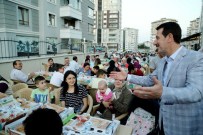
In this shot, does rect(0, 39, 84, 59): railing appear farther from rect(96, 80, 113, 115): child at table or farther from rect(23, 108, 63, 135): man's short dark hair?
rect(23, 108, 63, 135): man's short dark hair

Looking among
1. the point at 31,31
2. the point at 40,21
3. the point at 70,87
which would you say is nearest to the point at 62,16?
the point at 40,21

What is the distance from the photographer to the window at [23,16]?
14.0 m

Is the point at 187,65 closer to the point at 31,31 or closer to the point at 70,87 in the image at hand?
the point at 70,87

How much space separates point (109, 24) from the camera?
4311 inches

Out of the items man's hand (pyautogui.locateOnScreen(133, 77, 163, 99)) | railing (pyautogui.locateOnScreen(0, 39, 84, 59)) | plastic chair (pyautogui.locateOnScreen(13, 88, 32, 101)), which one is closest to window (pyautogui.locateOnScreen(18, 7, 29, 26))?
railing (pyautogui.locateOnScreen(0, 39, 84, 59))

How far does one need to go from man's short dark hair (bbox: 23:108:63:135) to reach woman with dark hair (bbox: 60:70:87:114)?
94.3 inches

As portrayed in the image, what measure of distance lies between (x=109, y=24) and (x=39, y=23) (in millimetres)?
96896

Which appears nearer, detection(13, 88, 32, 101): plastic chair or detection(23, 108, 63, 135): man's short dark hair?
detection(23, 108, 63, 135): man's short dark hair

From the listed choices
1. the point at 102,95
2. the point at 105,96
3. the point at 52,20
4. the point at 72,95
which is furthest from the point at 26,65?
the point at 52,20

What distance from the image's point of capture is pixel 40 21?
16312 millimetres

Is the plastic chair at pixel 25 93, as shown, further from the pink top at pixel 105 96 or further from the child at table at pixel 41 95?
the pink top at pixel 105 96

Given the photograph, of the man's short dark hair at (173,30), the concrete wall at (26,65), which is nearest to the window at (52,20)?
the concrete wall at (26,65)

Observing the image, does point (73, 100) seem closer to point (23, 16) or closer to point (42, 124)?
point (42, 124)

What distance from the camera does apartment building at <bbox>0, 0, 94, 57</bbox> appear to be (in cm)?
1240
